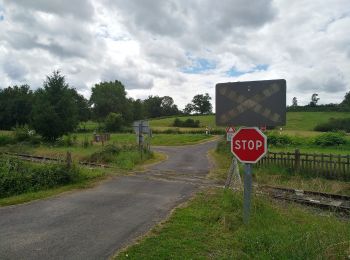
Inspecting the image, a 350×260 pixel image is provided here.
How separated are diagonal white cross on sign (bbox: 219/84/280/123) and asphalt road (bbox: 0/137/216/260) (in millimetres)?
2967

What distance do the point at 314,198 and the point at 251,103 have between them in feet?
21.0

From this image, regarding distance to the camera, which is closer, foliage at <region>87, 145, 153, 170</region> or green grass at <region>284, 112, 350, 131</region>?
foliage at <region>87, 145, 153, 170</region>

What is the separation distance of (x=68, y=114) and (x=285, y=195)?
29425mm

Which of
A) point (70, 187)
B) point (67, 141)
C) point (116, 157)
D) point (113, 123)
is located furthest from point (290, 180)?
point (113, 123)

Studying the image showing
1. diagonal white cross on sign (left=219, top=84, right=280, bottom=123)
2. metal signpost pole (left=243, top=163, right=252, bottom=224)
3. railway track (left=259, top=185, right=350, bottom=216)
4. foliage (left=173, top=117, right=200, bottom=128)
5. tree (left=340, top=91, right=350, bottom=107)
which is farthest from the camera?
tree (left=340, top=91, right=350, bottom=107)

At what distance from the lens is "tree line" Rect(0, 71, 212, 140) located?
36.2 m

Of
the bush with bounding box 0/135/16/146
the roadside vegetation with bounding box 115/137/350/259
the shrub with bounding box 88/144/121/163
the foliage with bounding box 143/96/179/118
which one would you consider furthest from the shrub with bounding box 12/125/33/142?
the foliage with bounding box 143/96/179/118

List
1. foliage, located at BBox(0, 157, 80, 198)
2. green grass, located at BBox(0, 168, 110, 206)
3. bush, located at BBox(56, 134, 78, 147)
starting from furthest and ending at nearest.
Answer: bush, located at BBox(56, 134, 78, 147), foliage, located at BBox(0, 157, 80, 198), green grass, located at BBox(0, 168, 110, 206)

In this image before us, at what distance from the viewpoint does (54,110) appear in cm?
3581

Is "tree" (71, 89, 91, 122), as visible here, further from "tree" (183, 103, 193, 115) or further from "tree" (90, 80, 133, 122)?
"tree" (183, 103, 193, 115)

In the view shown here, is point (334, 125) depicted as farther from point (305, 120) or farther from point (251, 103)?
point (251, 103)

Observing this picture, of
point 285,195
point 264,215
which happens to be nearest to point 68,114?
point 285,195

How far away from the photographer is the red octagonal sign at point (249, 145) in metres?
6.25

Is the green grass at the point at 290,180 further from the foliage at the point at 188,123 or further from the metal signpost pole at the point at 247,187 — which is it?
the foliage at the point at 188,123
